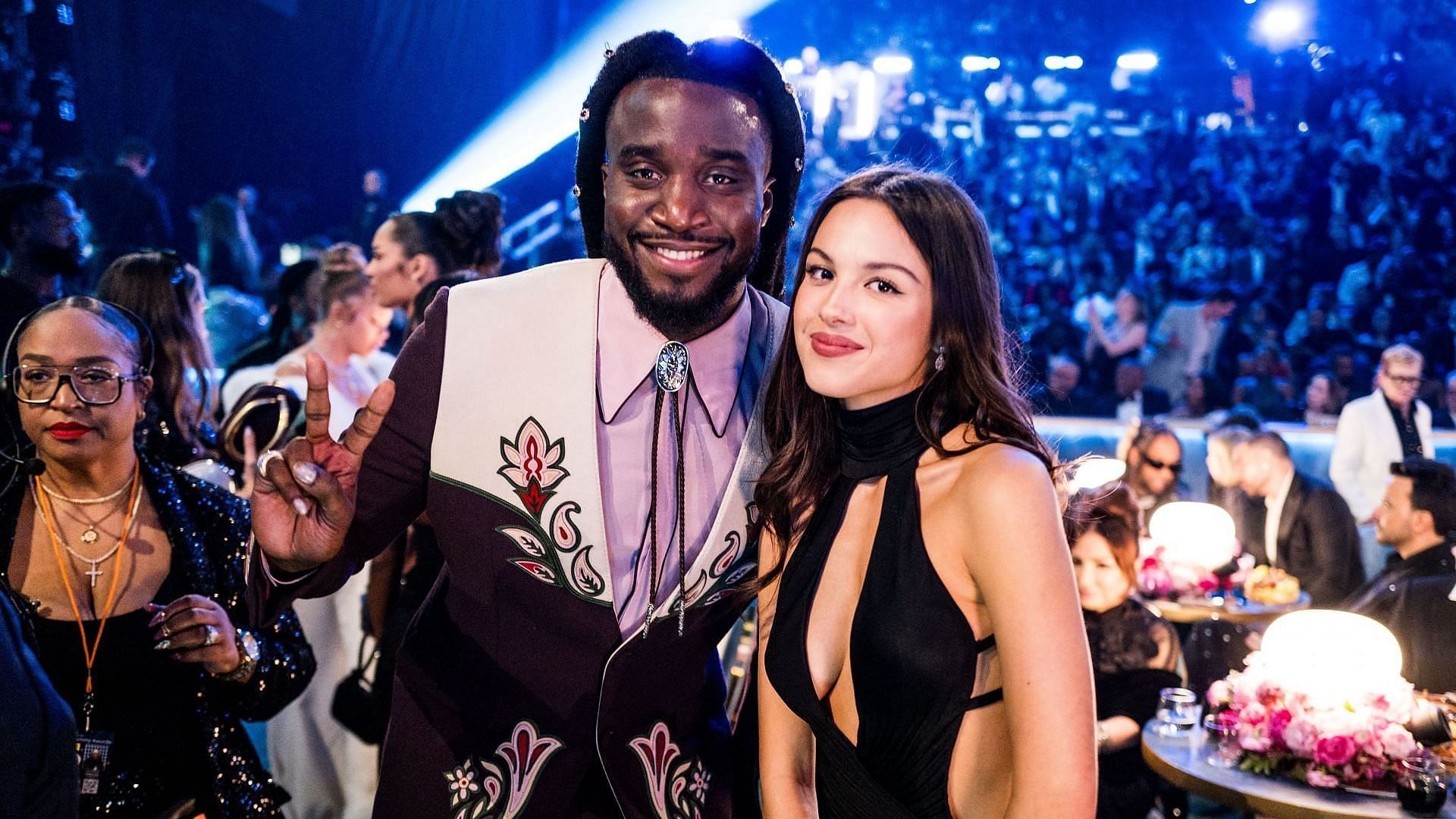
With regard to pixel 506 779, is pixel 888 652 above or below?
above

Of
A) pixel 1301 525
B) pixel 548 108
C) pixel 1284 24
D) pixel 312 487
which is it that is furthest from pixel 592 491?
pixel 1284 24

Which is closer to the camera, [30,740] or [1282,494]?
[30,740]

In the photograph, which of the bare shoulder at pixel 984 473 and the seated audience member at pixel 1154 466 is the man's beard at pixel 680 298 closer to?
the bare shoulder at pixel 984 473

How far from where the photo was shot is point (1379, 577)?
490 centimetres

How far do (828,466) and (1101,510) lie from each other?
296cm

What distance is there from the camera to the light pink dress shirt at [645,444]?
189 cm

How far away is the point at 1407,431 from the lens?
689cm

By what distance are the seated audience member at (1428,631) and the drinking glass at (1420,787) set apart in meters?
1.13

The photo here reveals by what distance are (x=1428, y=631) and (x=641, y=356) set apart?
3.42m

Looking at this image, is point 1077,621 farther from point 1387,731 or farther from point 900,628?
point 1387,731

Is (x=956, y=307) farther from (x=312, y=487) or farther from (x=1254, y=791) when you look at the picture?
(x=1254, y=791)

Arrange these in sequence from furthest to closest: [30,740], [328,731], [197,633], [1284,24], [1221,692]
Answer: [1284,24] < [328,731] < [1221,692] < [197,633] < [30,740]

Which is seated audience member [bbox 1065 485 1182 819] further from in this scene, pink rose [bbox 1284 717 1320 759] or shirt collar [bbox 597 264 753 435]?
shirt collar [bbox 597 264 753 435]

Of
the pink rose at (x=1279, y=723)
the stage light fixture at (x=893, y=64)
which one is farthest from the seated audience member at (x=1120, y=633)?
the stage light fixture at (x=893, y=64)
